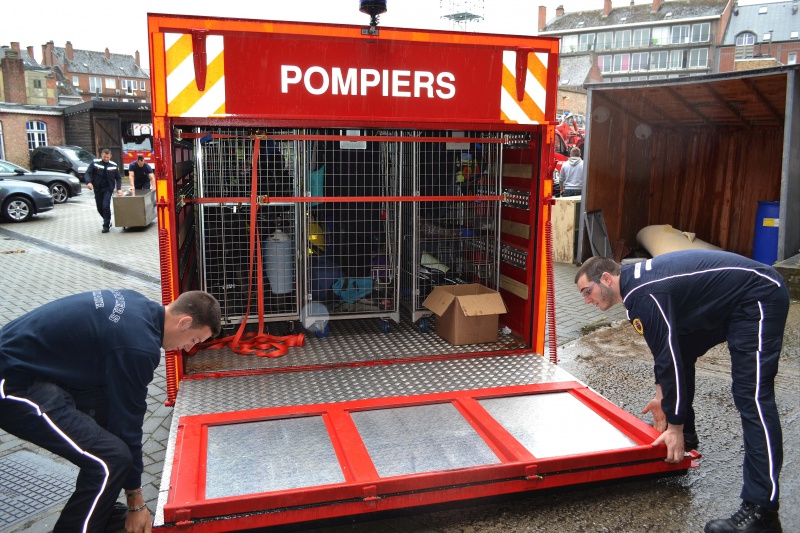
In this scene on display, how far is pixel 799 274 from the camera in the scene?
25.9 feet

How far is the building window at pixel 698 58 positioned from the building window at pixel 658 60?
2.97 meters

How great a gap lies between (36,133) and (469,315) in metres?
35.8

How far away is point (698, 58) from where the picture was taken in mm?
80562

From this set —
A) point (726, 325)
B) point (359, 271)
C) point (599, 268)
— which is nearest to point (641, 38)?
point (359, 271)

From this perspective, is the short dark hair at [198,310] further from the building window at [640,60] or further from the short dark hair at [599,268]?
the building window at [640,60]

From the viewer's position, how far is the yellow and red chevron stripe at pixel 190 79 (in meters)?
4.23

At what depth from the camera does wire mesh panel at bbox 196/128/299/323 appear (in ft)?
19.2

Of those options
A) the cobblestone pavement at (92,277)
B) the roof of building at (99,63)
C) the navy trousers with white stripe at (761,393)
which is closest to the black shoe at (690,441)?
the navy trousers with white stripe at (761,393)

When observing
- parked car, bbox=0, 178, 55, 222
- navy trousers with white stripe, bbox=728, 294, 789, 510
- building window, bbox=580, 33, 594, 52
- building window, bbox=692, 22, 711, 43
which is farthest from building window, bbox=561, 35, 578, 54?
navy trousers with white stripe, bbox=728, 294, 789, 510

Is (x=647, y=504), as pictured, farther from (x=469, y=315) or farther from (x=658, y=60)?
(x=658, y=60)

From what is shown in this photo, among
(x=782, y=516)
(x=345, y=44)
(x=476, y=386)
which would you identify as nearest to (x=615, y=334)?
(x=476, y=386)

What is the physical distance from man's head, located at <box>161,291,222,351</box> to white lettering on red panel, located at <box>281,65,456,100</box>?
180 cm

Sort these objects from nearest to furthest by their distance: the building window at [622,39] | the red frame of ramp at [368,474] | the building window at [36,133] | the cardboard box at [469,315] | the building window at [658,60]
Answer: the red frame of ramp at [368,474] < the cardboard box at [469,315] < the building window at [36,133] < the building window at [658,60] < the building window at [622,39]

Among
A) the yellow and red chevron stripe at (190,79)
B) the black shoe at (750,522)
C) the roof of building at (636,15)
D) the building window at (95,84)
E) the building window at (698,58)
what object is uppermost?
the roof of building at (636,15)
